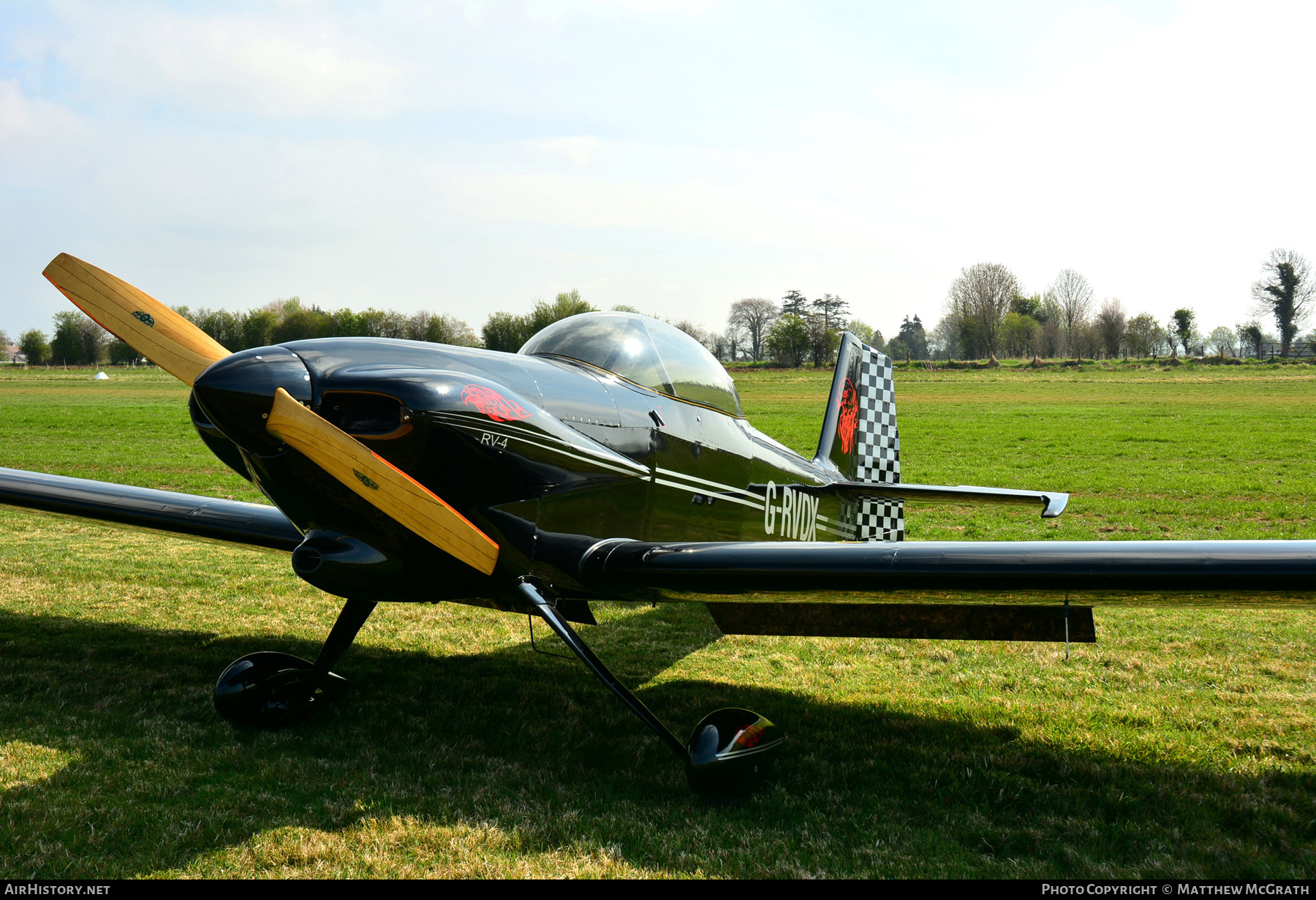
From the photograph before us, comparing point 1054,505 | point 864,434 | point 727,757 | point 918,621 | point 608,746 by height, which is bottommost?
point 608,746

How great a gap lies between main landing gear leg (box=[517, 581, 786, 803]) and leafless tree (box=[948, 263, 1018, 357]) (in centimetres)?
10560

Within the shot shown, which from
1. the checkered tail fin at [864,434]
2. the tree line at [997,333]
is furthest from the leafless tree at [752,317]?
the checkered tail fin at [864,434]

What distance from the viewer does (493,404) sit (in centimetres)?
395

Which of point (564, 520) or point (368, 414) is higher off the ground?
point (368, 414)

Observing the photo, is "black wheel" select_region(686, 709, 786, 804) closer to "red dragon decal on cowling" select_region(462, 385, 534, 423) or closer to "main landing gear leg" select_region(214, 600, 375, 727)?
"red dragon decal on cowling" select_region(462, 385, 534, 423)

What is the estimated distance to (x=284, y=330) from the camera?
32000mm

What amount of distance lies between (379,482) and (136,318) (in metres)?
1.66

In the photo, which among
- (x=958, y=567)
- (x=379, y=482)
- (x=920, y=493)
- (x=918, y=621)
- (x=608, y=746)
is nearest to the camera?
(x=379, y=482)

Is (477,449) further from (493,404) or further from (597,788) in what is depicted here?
(597,788)

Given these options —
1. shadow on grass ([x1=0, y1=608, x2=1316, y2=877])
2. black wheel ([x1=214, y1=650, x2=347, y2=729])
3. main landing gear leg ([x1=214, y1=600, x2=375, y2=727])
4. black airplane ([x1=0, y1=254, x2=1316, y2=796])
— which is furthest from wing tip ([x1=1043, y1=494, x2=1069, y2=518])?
black wheel ([x1=214, y1=650, x2=347, y2=729])

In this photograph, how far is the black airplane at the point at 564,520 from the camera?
3465mm

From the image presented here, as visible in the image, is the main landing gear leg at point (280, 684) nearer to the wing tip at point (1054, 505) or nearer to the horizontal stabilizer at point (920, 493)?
the horizontal stabilizer at point (920, 493)

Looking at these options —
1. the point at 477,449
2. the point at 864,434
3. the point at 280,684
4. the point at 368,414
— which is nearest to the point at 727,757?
the point at 477,449

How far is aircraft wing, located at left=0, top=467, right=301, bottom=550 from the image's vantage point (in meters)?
5.43
